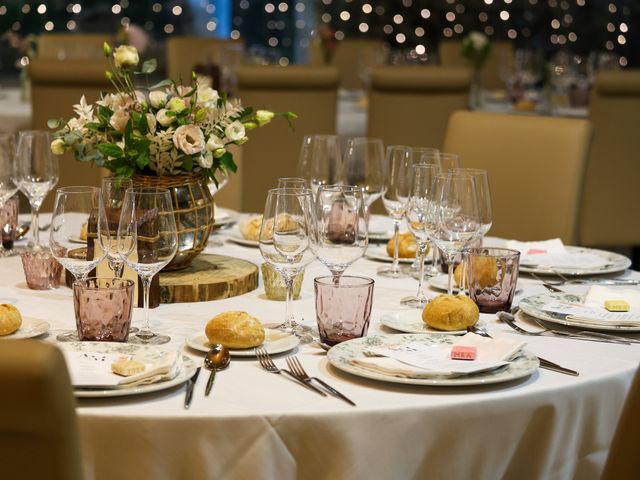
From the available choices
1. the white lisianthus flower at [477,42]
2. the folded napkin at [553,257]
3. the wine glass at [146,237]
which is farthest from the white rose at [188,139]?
the white lisianthus flower at [477,42]

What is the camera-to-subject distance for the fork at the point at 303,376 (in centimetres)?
143

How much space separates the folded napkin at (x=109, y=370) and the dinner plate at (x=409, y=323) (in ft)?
1.43

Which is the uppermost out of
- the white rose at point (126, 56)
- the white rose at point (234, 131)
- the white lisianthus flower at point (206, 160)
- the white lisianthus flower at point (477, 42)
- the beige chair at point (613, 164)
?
the white lisianthus flower at point (477, 42)

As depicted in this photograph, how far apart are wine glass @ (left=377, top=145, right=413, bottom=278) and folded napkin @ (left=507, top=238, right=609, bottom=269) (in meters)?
0.27

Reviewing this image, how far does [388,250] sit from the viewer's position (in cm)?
238

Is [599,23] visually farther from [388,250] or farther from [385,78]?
[388,250]

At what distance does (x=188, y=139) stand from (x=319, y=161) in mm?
515

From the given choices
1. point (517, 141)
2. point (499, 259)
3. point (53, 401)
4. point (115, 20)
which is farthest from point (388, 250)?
point (115, 20)

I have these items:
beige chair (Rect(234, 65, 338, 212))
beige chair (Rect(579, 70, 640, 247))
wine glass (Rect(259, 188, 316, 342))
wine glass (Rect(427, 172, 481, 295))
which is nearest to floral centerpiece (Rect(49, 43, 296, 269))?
wine glass (Rect(259, 188, 316, 342))

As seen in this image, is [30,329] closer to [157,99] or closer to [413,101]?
[157,99]

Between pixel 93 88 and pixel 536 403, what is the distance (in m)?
3.48

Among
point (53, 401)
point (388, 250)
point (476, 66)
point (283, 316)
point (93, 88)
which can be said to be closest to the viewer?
point (53, 401)

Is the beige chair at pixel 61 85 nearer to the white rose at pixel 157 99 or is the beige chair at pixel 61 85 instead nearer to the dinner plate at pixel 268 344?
the white rose at pixel 157 99

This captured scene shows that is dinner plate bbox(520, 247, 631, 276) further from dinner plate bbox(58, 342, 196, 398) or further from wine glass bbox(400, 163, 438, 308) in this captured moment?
dinner plate bbox(58, 342, 196, 398)
